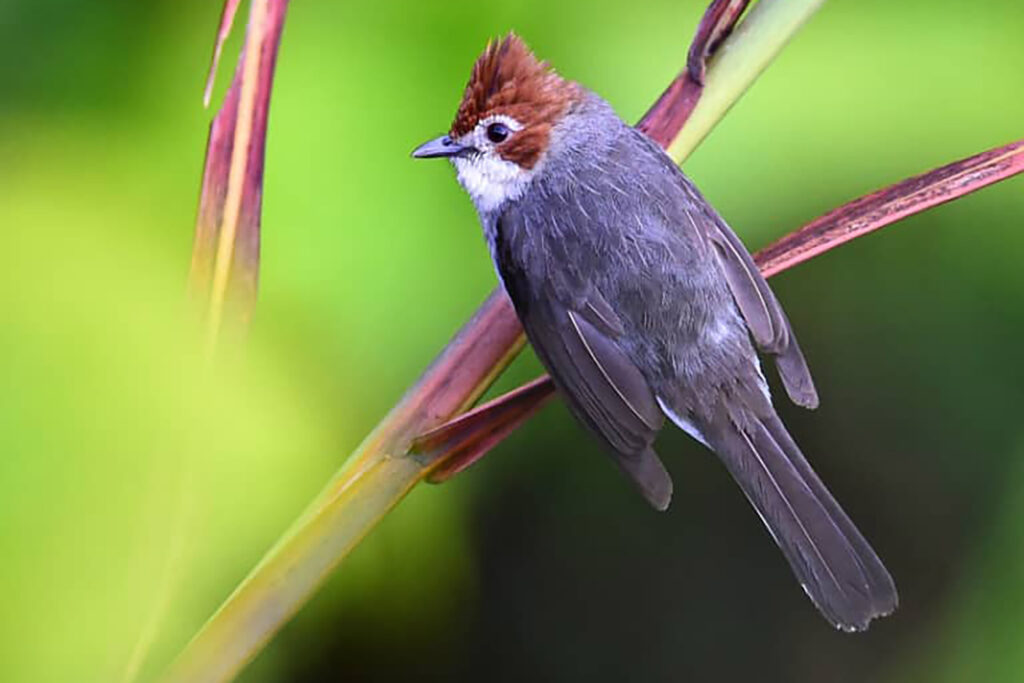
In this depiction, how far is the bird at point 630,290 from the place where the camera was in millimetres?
1505

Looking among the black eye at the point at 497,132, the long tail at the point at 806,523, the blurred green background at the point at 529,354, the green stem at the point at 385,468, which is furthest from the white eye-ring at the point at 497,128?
the green stem at the point at 385,468

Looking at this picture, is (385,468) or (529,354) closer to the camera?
(385,468)

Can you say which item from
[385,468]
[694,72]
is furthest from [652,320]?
[385,468]

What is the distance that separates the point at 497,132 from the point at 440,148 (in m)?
0.08

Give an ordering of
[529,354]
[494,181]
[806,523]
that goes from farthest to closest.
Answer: [529,354], [494,181], [806,523]

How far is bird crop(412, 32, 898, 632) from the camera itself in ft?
4.94

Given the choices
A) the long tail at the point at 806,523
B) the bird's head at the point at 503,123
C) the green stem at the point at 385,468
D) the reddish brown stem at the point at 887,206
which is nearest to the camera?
the green stem at the point at 385,468

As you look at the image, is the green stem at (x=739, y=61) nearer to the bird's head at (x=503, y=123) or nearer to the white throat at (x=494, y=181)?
the bird's head at (x=503, y=123)

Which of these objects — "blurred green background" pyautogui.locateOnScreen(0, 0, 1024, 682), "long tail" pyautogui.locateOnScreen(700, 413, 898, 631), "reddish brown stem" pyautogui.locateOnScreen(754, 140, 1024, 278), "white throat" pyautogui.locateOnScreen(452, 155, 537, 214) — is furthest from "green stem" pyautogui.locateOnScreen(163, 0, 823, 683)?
"white throat" pyautogui.locateOnScreen(452, 155, 537, 214)

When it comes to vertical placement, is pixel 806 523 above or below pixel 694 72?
below

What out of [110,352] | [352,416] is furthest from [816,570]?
[110,352]

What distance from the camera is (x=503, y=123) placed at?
168cm

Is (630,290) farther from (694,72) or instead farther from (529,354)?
(694,72)

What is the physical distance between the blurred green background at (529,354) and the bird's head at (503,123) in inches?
6.2
